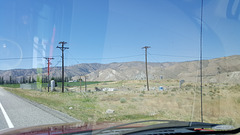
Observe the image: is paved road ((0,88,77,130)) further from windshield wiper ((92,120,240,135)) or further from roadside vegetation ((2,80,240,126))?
windshield wiper ((92,120,240,135))

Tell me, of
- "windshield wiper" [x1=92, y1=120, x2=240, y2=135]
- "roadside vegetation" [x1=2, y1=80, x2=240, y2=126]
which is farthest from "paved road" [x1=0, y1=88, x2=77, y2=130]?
"windshield wiper" [x1=92, y1=120, x2=240, y2=135]

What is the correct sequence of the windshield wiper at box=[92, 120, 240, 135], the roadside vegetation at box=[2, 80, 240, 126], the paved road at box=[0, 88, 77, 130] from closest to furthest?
the windshield wiper at box=[92, 120, 240, 135] < the paved road at box=[0, 88, 77, 130] < the roadside vegetation at box=[2, 80, 240, 126]

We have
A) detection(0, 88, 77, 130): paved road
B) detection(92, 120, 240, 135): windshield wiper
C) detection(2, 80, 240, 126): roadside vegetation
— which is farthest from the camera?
detection(2, 80, 240, 126): roadside vegetation

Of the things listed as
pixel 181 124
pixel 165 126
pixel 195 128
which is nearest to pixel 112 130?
pixel 165 126

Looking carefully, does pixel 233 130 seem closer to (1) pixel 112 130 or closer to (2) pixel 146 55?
(1) pixel 112 130

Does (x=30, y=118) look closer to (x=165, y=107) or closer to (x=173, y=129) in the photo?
(x=165, y=107)

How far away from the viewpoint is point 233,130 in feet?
10.7

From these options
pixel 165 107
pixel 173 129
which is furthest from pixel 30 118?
pixel 173 129

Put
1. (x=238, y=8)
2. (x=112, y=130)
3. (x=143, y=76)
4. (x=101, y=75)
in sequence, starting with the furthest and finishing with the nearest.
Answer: (x=101, y=75) < (x=143, y=76) < (x=238, y=8) < (x=112, y=130)

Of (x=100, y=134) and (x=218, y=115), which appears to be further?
(x=218, y=115)

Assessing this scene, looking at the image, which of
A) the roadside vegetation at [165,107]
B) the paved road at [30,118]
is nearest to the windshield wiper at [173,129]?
the roadside vegetation at [165,107]

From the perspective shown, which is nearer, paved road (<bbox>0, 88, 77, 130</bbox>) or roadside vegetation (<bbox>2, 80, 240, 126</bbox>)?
paved road (<bbox>0, 88, 77, 130</bbox>)

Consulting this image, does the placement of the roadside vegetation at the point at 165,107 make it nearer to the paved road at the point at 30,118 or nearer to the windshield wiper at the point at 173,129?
the paved road at the point at 30,118

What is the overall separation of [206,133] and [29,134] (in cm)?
248
